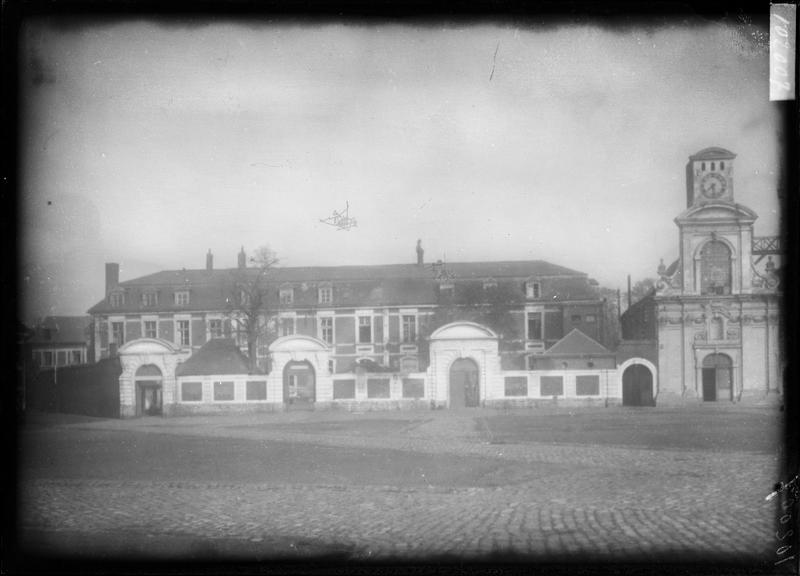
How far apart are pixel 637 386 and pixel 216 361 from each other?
5.11 m

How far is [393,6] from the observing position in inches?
226

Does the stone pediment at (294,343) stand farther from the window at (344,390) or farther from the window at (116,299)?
the window at (116,299)

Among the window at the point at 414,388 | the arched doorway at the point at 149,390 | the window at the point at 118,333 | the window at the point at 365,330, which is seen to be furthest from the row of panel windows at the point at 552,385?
the window at the point at 118,333

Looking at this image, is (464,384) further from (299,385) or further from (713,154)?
(713,154)

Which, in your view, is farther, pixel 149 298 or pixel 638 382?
pixel 638 382

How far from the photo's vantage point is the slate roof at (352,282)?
6961mm

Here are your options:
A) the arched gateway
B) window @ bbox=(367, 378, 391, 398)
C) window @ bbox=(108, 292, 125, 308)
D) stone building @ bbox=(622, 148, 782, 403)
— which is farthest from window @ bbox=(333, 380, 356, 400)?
stone building @ bbox=(622, 148, 782, 403)

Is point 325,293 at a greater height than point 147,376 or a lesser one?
greater

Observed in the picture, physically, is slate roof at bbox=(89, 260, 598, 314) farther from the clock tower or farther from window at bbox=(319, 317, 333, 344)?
the clock tower

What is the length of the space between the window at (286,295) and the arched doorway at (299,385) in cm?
71

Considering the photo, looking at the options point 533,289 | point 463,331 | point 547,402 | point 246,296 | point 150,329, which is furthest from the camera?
point 547,402

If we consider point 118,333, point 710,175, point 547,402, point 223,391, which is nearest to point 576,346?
point 547,402

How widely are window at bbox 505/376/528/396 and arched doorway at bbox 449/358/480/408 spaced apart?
40cm

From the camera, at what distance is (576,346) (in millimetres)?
8055
